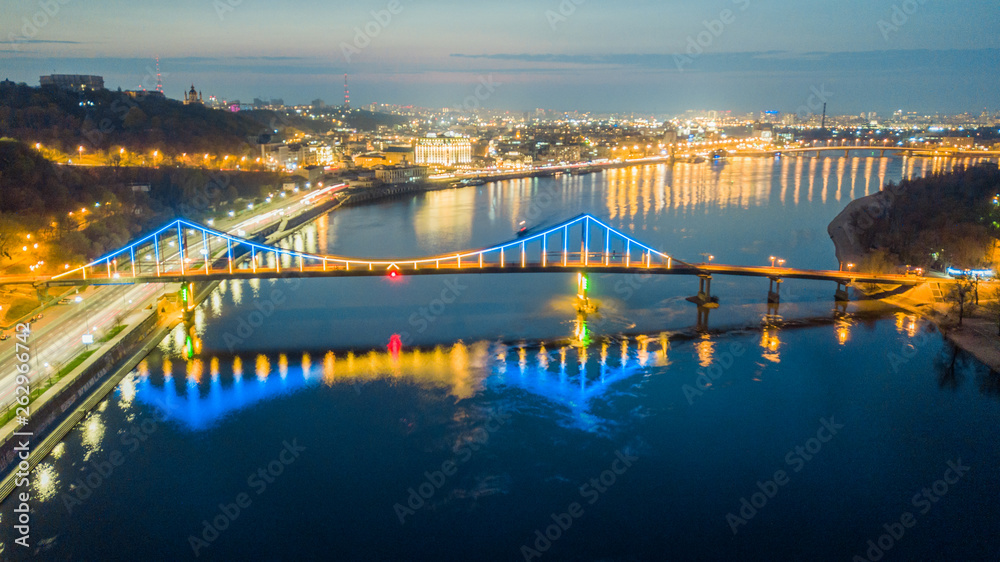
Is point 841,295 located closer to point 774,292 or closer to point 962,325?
point 774,292

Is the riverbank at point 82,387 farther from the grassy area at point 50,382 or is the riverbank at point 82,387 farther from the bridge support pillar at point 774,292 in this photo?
the bridge support pillar at point 774,292

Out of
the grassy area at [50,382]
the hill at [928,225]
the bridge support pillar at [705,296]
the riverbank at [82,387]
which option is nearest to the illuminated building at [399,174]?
the hill at [928,225]

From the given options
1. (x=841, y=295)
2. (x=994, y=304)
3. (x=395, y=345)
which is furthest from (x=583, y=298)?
(x=994, y=304)

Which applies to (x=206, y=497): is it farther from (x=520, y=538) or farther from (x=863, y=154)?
(x=863, y=154)

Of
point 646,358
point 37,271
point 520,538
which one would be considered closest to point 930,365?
point 646,358

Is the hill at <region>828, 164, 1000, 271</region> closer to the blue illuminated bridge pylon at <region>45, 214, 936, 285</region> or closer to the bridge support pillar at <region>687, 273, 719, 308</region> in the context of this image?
the blue illuminated bridge pylon at <region>45, 214, 936, 285</region>

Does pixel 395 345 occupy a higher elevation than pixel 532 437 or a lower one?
higher
